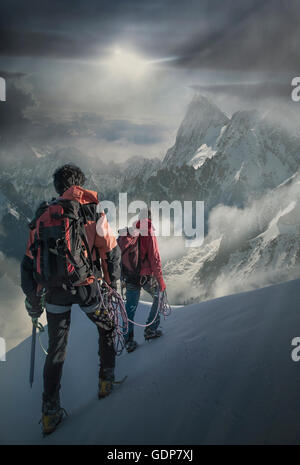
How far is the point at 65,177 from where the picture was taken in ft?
10.8

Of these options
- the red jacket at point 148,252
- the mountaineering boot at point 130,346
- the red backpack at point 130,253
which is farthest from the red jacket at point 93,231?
the mountaineering boot at point 130,346

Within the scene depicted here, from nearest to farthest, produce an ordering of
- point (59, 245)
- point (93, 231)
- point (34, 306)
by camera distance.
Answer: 1. point (59, 245)
2. point (93, 231)
3. point (34, 306)

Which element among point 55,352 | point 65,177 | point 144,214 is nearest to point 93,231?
point 65,177

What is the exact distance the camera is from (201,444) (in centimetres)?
216

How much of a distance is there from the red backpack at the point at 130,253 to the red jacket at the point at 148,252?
3.7 inches

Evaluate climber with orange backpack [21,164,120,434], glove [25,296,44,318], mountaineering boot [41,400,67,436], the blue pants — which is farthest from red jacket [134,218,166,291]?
mountaineering boot [41,400,67,436]

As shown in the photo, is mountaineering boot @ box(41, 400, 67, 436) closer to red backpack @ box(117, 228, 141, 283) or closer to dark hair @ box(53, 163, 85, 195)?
red backpack @ box(117, 228, 141, 283)

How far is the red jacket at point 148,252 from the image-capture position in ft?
16.2

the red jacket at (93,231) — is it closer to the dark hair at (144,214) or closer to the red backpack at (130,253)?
the red backpack at (130,253)

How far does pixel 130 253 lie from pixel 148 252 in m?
0.36

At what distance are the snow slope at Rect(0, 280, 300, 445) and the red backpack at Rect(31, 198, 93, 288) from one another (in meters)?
1.55

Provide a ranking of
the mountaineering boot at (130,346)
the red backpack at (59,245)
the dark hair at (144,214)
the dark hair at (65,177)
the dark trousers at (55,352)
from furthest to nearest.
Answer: the dark hair at (144,214), the mountaineering boot at (130,346), the dark hair at (65,177), the dark trousers at (55,352), the red backpack at (59,245)

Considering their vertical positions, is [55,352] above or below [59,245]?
below

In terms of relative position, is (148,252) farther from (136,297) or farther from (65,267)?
(65,267)
